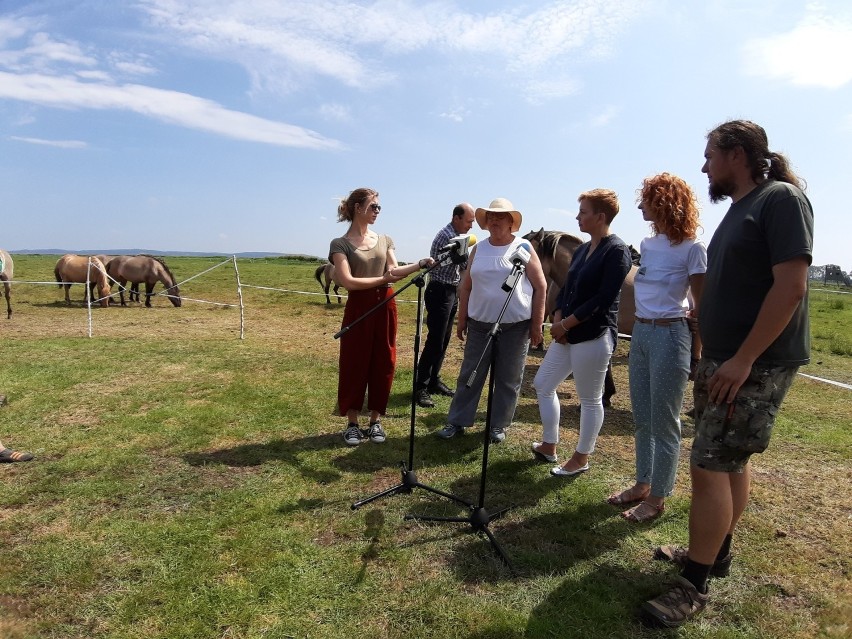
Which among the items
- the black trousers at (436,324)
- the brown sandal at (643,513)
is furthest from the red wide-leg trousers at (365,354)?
the brown sandal at (643,513)

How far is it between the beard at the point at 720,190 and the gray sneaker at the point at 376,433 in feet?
9.71

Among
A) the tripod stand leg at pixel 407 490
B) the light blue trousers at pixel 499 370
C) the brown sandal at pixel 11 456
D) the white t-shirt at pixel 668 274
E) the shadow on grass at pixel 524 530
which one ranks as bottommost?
the brown sandal at pixel 11 456

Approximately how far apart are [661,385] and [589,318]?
2.17 ft

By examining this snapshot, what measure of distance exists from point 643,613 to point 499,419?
197cm

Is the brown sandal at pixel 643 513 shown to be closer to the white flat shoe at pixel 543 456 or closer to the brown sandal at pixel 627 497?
the brown sandal at pixel 627 497

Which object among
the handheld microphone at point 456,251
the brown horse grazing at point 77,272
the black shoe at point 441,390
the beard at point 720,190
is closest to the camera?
the beard at point 720,190

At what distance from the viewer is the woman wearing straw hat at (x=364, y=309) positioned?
12.6 feet

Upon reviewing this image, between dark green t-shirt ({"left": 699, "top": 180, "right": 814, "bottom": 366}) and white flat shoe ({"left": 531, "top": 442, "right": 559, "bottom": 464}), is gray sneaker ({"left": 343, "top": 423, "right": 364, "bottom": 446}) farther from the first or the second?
dark green t-shirt ({"left": 699, "top": 180, "right": 814, "bottom": 366})

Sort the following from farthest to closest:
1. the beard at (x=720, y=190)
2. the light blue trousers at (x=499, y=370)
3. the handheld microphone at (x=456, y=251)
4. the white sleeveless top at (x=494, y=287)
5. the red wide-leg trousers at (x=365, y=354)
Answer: the red wide-leg trousers at (x=365, y=354)
the light blue trousers at (x=499, y=370)
the white sleeveless top at (x=494, y=287)
the handheld microphone at (x=456, y=251)
the beard at (x=720, y=190)

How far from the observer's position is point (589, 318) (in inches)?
131

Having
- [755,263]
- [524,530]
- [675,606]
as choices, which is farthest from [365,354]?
[755,263]

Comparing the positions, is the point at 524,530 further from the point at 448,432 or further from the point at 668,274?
the point at 668,274

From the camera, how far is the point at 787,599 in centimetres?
238

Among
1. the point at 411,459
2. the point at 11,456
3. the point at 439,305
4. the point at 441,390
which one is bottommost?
the point at 11,456
